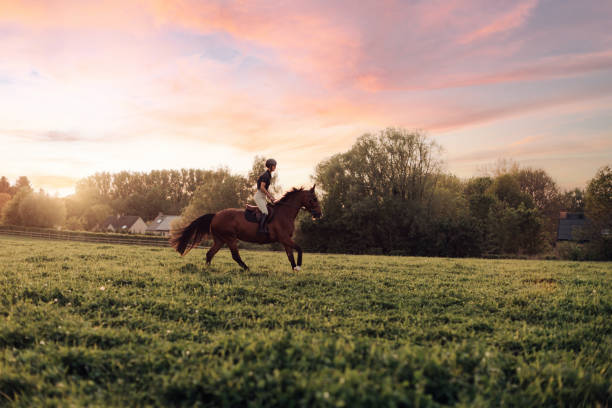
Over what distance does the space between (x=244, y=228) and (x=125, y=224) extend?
10936 centimetres

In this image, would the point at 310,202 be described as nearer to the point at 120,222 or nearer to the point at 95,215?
the point at 120,222

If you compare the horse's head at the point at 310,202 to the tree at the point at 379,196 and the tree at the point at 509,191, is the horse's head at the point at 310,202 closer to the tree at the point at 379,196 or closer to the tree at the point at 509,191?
the tree at the point at 379,196

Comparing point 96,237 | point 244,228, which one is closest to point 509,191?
point 244,228

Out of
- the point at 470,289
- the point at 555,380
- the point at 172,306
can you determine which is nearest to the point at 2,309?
the point at 172,306

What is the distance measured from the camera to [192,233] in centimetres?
1252

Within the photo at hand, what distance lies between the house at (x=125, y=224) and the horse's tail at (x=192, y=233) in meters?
103

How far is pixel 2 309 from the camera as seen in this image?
6.48 meters

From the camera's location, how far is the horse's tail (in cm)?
1244

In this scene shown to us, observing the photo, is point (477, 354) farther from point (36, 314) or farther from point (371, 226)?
point (371, 226)

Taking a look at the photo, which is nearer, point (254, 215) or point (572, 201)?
point (254, 215)

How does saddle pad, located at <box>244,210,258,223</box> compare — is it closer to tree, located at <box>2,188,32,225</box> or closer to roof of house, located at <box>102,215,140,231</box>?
tree, located at <box>2,188,32,225</box>

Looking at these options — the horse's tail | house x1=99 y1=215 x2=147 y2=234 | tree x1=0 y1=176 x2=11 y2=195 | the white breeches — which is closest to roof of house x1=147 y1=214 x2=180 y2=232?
house x1=99 y1=215 x2=147 y2=234

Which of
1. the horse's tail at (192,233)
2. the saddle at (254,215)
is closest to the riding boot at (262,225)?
the saddle at (254,215)

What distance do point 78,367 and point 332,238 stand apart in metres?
44.1
